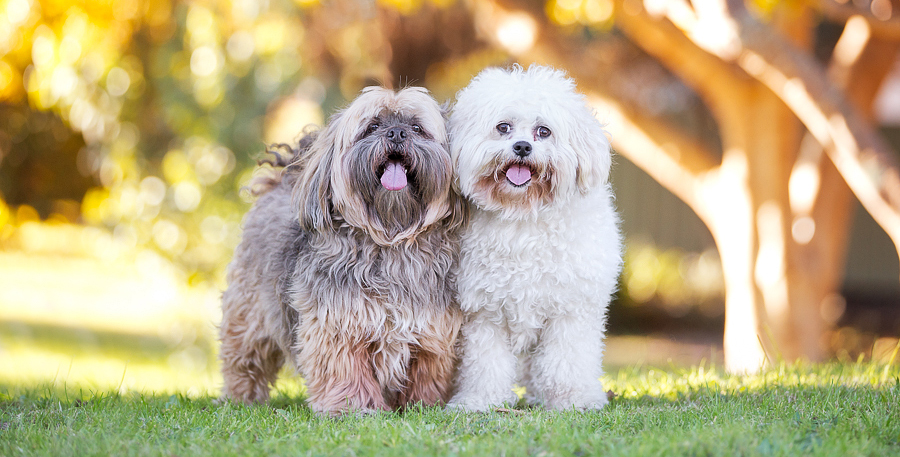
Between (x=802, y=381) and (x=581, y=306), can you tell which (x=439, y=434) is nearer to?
(x=581, y=306)

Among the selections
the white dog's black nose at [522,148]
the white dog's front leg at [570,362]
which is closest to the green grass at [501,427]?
the white dog's front leg at [570,362]

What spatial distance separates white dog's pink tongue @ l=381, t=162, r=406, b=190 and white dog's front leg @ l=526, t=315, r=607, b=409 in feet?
3.49

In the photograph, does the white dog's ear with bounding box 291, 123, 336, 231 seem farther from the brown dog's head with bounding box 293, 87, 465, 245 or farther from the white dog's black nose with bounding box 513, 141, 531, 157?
the white dog's black nose with bounding box 513, 141, 531, 157

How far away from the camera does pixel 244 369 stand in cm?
491

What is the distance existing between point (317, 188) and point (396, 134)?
509 millimetres

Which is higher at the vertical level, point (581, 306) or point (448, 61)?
point (448, 61)

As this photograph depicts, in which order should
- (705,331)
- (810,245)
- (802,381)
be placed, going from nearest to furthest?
(802,381) < (810,245) < (705,331)

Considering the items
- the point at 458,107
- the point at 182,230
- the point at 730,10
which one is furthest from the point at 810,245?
the point at 182,230

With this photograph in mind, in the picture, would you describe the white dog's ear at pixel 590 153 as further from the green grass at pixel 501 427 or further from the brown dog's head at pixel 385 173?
the green grass at pixel 501 427

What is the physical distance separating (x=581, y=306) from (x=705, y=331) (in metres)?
8.22

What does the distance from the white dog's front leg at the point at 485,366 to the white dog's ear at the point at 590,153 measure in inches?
34.3

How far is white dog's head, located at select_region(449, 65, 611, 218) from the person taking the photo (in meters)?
3.85

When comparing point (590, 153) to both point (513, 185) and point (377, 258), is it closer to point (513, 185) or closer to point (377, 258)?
point (513, 185)

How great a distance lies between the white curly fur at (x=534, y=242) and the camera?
12.8 ft
